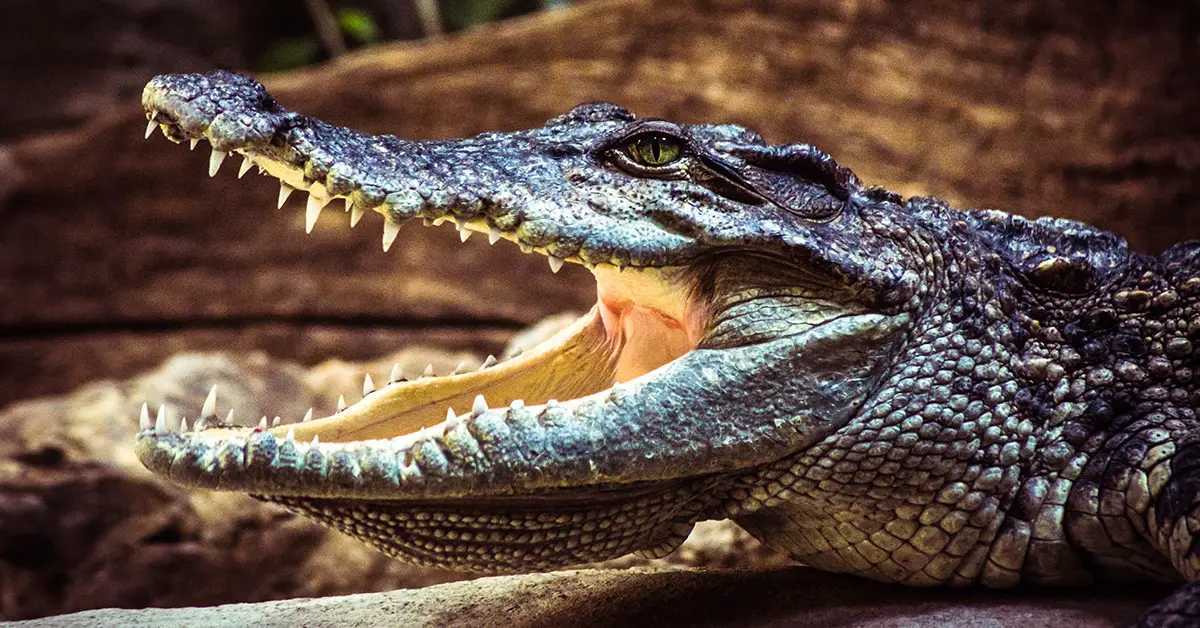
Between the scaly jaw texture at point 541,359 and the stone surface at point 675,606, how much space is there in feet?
1.64

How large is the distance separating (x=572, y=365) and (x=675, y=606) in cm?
74

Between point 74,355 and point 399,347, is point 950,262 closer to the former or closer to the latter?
point 399,347

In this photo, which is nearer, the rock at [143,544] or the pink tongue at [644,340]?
the pink tongue at [644,340]

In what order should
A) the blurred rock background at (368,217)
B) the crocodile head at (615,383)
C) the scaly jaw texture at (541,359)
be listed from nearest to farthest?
the crocodile head at (615,383) → the scaly jaw texture at (541,359) → the blurred rock background at (368,217)

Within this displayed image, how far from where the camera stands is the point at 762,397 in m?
2.25

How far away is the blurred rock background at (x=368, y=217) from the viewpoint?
3951 millimetres

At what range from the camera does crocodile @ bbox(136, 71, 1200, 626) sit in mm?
2123

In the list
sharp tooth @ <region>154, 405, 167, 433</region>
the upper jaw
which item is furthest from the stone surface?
the upper jaw

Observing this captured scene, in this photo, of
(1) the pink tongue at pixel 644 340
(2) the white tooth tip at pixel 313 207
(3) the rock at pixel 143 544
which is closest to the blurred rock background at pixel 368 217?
(3) the rock at pixel 143 544

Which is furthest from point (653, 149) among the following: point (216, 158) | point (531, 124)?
point (531, 124)

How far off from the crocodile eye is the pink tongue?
0.47 meters

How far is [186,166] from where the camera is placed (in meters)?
6.06

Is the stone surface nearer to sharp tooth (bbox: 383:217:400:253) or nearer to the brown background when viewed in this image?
sharp tooth (bbox: 383:217:400:253)

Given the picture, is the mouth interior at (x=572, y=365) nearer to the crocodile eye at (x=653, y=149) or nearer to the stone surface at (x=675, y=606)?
the crocodile eye at (x=653, y=149)
